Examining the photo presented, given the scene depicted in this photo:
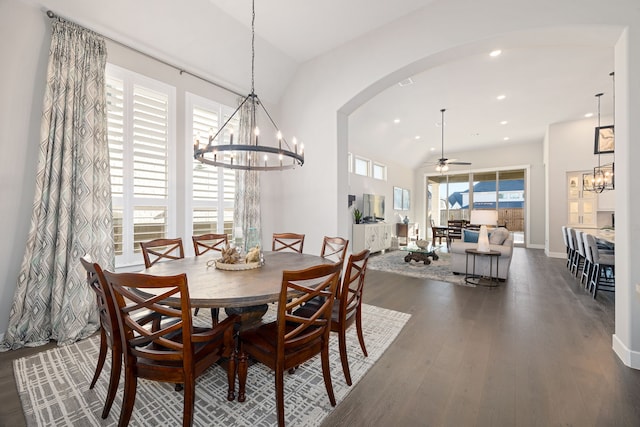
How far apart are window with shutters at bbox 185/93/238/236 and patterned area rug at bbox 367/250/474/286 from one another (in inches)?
A: 131

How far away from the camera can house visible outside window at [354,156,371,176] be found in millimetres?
7707

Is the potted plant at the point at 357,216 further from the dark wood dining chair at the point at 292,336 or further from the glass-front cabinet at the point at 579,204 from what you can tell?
the glass-front cabinet at the point at 579,204

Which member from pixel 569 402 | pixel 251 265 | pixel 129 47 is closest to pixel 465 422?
pixel 569 402

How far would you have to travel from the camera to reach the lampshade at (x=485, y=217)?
4.48 meters

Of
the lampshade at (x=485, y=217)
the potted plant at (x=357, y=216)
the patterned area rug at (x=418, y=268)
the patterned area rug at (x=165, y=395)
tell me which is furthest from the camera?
the potted plant at (x=357, y=216)

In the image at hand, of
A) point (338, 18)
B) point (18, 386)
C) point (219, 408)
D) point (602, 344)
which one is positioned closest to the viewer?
point (219, 408)

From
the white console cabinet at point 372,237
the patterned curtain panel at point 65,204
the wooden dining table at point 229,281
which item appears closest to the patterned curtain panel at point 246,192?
the wooden dining table at point 229,281

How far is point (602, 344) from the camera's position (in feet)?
8.07

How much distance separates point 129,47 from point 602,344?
5.96 metres

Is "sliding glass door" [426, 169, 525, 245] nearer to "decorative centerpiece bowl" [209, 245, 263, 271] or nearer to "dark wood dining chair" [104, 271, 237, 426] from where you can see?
"decorative centerpiece bowl" [209, 245, 263, 271]

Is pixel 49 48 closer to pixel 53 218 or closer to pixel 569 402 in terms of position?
pixel 53 218

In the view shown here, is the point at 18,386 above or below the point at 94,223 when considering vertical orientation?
below

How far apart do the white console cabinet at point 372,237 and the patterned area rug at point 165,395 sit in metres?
4.46

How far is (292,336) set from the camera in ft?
4.98
